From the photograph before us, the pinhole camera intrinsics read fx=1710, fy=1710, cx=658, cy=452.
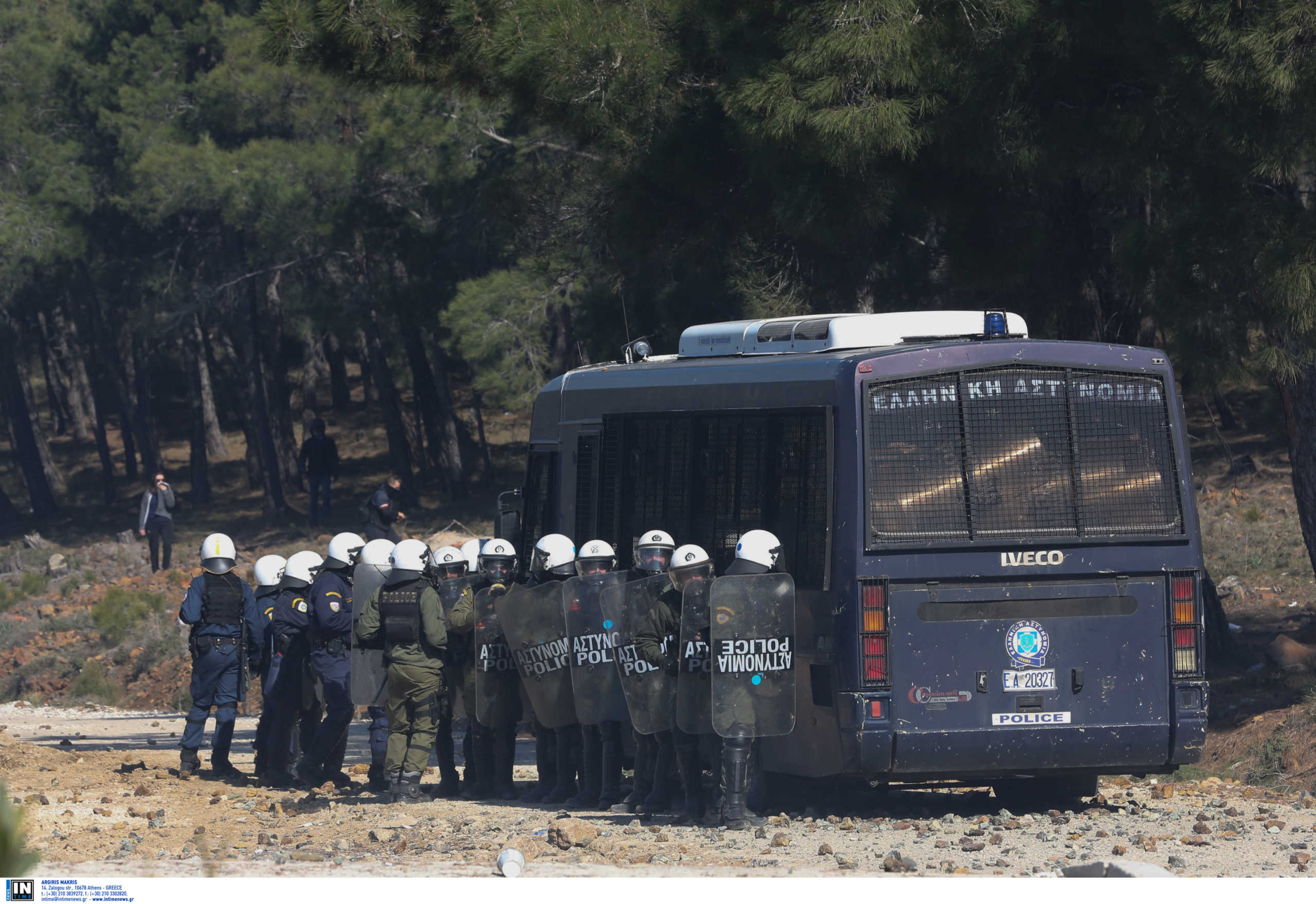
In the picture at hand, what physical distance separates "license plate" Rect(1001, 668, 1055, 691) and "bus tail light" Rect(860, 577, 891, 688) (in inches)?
28.4

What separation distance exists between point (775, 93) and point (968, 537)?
5.30 metres

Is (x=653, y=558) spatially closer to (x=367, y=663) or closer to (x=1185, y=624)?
(x=367, y=663)

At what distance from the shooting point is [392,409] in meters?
41.3

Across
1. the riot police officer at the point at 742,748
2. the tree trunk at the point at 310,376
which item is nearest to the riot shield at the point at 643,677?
the riot police officer at the point at 742,748

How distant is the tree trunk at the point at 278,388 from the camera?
Result: 143ft

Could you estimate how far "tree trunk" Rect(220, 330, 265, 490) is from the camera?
42094mm

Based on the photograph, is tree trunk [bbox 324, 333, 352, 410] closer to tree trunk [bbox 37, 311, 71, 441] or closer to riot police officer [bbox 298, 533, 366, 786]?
tree trunk [bbox 37, 311, 71, 441]

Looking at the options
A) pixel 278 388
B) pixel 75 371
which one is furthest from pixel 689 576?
pixel 75 371

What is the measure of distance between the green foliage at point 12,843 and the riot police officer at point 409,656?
7746 mm

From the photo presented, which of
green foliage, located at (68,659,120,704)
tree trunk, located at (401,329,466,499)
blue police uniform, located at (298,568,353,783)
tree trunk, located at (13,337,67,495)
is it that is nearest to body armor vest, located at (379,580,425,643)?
blue police uniform, located at (298,568,353,783)

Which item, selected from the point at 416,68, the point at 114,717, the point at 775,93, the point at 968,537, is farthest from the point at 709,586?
the point at 114,717

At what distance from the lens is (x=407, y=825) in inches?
401

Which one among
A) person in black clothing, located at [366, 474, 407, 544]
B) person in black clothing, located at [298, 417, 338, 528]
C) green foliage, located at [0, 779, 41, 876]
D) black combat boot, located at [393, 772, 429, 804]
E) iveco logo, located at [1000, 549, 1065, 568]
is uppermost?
person in black clothing, located at [298, 417, 338, 528]
